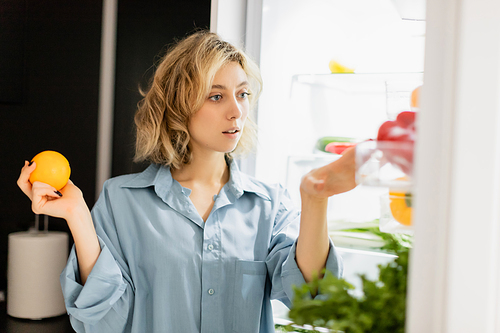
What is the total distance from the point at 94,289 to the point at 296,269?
1.72ft

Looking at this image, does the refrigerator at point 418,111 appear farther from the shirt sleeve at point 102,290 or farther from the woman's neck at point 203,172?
the shirt sleeve at point 102,290

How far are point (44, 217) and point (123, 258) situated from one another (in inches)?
32.3

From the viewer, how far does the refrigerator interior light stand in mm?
988

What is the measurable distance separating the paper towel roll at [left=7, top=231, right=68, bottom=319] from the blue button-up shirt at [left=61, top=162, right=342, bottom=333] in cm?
55

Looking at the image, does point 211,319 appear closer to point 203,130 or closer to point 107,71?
point 203,130

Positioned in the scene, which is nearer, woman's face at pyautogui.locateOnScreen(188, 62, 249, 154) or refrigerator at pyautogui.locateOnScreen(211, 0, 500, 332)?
refrigerator at pyautogui.locateOnScreen(211, 0, 500, 332)

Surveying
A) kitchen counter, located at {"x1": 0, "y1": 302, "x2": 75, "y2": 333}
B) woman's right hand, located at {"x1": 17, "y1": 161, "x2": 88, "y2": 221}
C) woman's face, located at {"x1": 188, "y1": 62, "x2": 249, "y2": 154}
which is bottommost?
kitchen counter, located at {"x1": 0, "y1": 302, "x2": 75, "y2": 333}

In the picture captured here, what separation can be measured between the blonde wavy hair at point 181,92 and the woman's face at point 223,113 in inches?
1.0

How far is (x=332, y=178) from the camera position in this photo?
0.83 metres

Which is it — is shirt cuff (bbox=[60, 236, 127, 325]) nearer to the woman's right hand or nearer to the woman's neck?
the woman's right hand

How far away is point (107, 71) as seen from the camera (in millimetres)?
1807

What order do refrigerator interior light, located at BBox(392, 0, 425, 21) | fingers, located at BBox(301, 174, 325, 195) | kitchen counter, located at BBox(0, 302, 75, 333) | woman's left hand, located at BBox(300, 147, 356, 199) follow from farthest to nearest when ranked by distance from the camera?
kitchen counter, located at BBox(0, 302, 75, 333), refrigerator interior light, located at BBox(392, 0, 425, 21), fingers, located at BBox(301, 174, 325, 195), woman's left hand, located at BBox(300, 147, 356, 199)

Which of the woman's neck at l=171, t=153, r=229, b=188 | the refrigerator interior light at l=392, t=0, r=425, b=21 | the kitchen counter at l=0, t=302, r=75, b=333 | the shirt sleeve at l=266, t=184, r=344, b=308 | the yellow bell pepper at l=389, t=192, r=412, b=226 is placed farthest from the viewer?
the kitchen counter at l=0, t=302, r=75, b=333

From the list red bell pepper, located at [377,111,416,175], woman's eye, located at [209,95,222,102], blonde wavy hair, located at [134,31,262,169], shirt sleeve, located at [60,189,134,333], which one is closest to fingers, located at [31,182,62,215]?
shirt sleeve, located at [60,189,134,333]
